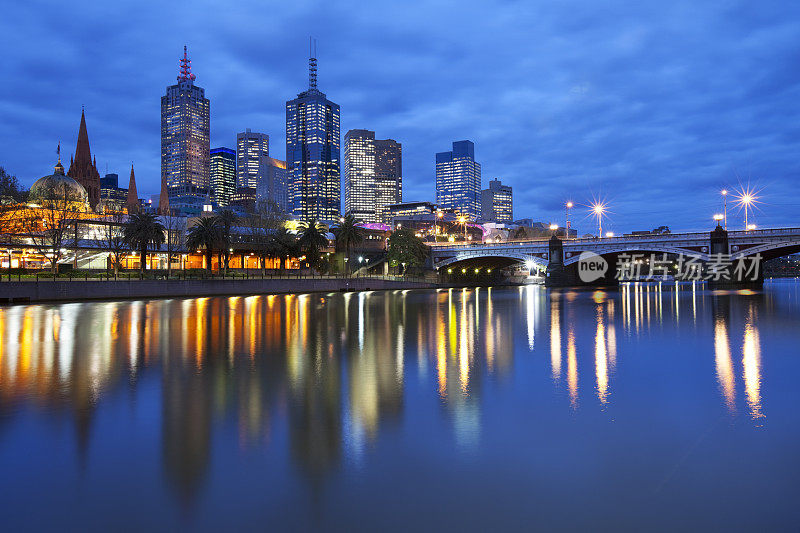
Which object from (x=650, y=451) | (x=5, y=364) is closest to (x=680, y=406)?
(x=650, y=451)

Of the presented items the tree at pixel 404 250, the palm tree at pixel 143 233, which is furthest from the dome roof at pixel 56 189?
the tree at pixel 404 250

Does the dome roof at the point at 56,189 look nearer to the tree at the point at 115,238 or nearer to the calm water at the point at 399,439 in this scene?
the tree at the point at 115,238

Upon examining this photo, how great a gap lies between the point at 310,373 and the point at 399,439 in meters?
5.17

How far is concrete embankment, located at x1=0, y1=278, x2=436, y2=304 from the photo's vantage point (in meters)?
44.6

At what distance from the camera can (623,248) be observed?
82.5 metres

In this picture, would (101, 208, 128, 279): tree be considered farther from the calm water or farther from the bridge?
the calm water

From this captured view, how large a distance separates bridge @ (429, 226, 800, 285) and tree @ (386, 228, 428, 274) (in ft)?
34.3

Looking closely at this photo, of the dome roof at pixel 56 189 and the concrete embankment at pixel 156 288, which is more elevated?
the dome roof at pixel 56 189

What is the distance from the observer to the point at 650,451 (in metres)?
6.66

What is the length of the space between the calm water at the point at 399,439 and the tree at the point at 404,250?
269 ft

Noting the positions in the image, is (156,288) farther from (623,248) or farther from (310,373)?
(623,248)

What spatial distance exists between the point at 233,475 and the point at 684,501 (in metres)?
4.70

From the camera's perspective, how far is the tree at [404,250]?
97062 mm

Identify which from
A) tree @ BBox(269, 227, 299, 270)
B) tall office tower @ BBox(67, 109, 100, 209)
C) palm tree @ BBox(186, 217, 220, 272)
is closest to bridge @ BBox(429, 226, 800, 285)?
tree @ BBox(269, 227, 299, 270)
